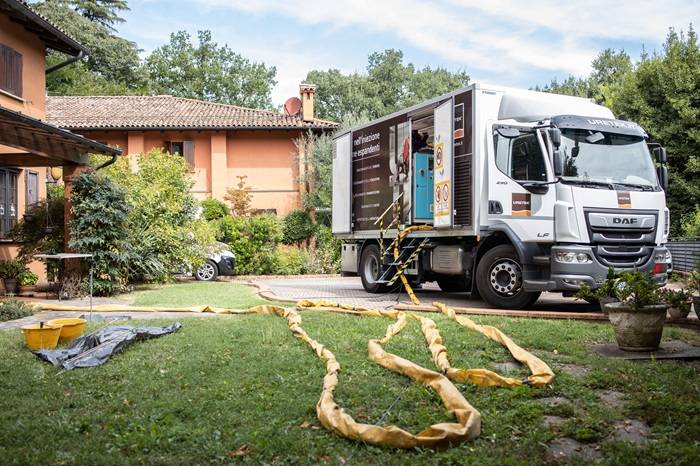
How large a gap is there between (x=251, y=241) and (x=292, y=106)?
1028 cm

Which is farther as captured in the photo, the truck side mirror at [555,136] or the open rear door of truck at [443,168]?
the open rear door of truck at [443,168]

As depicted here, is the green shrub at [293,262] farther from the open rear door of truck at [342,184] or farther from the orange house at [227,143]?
the open rear door of truck at [342,184]

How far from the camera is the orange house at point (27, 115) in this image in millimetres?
13845

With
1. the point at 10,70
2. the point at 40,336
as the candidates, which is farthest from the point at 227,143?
the point at 40,336

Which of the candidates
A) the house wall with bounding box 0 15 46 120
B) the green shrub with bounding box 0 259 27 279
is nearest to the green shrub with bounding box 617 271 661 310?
the green shrub with bounding box 0 259 27 279

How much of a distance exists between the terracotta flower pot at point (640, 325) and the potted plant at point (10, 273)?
43.4 feet

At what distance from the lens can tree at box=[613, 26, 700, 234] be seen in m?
24.8

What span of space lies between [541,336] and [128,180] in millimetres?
12957

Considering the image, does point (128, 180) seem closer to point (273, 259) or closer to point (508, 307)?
point (273, 259)

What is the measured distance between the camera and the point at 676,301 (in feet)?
25.5

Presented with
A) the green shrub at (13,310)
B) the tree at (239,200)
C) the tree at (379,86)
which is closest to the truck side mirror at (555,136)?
the green shrub at (13,310)

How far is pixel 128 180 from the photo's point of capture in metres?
18.0

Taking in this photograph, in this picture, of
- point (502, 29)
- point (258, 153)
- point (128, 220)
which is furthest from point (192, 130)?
point (502, 29)

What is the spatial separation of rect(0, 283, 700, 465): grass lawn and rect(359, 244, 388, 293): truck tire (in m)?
7.19
